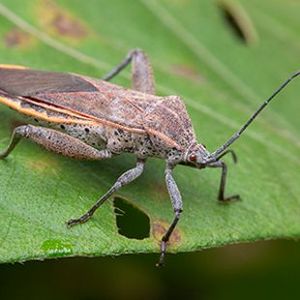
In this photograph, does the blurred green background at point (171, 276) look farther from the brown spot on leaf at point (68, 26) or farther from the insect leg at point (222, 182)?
the brown spot on leaf at point (68, 26)

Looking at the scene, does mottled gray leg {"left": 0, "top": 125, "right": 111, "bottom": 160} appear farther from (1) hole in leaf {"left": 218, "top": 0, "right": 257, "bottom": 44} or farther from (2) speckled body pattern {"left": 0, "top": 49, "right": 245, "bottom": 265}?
(1) hole in leaf {"left": 218, "top": 0, "right": 257, "bottom": 44}

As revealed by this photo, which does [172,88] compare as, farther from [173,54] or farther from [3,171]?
[3,171]

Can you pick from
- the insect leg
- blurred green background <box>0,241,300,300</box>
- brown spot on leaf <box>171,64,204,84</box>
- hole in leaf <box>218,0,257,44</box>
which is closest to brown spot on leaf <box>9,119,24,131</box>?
blurred green background <box>0,241,300,300</box>

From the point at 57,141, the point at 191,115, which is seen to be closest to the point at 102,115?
the point at 57,141

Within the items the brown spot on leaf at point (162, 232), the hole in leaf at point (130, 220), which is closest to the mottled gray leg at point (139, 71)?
the hole in leaf at point (130, 220)

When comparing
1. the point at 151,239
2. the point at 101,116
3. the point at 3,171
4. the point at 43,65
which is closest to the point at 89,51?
the point at 43,65

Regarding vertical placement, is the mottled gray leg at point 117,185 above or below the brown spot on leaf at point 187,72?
below
